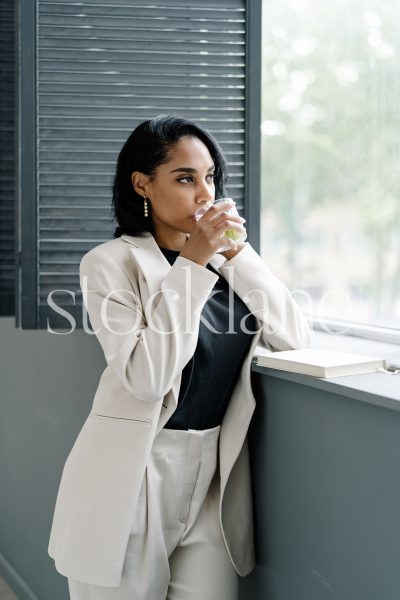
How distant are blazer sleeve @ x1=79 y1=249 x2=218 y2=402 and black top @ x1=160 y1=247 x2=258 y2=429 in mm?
117

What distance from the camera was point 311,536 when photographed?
1.61 meters

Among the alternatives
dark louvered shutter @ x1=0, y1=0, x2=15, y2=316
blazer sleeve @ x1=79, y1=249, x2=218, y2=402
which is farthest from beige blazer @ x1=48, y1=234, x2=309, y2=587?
dark louvered shutter @ x1=0, y1=0, x2=15, y2=316

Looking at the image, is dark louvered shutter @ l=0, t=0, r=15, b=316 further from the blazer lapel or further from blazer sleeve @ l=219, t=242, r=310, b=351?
blazer sleeve @ l=219, t=242, r=310, b=351

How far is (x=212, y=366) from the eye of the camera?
5.76 feet

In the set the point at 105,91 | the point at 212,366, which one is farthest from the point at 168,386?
the point at 105,91

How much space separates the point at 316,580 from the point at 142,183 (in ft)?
2.90

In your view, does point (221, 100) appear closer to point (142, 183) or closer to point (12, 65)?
point (142, 183)

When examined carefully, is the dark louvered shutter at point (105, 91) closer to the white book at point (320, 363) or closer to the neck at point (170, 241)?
the neck at point (170, 241)

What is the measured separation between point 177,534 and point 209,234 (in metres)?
0.65

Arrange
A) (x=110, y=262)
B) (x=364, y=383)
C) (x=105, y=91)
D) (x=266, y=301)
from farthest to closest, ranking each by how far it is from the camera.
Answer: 1. (x=105, y=91)
2. (x=266, y=301)
3. (x=110, y=262)
4. (x=364, y=383)

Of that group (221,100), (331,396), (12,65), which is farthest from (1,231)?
(331,396)

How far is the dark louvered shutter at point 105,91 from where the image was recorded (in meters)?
2.21

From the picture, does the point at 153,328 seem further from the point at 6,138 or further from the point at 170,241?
the point at 6,138

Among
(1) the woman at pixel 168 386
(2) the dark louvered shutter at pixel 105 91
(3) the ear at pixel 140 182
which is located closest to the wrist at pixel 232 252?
(1) the woman at pixel 168 386
